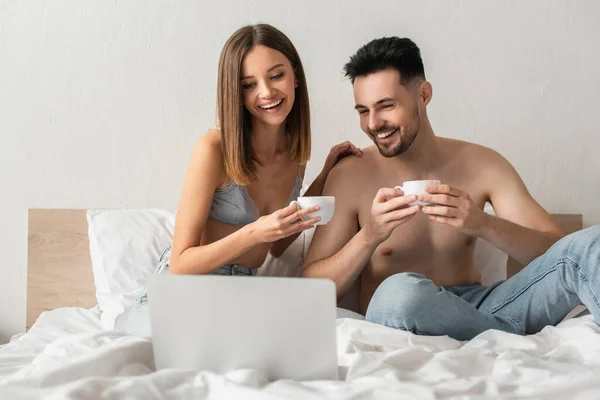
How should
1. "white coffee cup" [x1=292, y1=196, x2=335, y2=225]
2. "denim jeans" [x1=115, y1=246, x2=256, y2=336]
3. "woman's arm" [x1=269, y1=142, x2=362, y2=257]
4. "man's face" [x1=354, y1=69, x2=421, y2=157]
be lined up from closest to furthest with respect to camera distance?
"white coffee cup" [x1=292, y1=196, x2=335, y2=225] → "denim jeans" [x1=115, y1=246, x2=256, y2=336] → "man's face" [x1=354, y1=69, x2=421, y2=157] → "woman's arm" [x1=269, y1=142, x2=362, y2=257]

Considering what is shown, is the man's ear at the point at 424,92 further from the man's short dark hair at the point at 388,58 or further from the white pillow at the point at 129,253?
the white pillow at the point at 129,253

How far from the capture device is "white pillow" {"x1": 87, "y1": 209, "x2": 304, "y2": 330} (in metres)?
2.13

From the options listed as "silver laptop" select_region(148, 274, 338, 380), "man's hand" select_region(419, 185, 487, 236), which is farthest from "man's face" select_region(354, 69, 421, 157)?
"silver laptop" select_region(148, 274, 338, 380)

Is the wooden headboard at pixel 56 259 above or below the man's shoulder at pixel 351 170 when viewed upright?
below

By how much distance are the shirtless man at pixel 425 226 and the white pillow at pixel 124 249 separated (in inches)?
21.3

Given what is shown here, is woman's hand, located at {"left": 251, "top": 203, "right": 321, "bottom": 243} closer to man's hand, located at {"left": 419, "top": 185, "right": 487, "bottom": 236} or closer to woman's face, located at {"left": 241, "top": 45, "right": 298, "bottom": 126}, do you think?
man's hand, located at {"left": 419, "top": 185, "right": 487, "bottom": 236}

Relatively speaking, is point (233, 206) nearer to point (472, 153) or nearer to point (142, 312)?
point (142, 312)

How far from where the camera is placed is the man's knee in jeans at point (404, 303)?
1548 millimetres

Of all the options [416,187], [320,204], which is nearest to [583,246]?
[416,187]

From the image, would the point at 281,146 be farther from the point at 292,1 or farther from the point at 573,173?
the point at 573,173

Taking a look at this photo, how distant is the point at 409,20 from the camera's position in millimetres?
2469

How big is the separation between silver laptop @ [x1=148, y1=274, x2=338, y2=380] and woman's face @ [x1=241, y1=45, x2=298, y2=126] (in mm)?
844

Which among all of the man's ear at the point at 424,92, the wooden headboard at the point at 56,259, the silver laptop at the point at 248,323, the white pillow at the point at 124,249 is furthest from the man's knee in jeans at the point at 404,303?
the wooden headboard at the point at 56,259

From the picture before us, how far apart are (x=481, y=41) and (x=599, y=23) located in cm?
46
